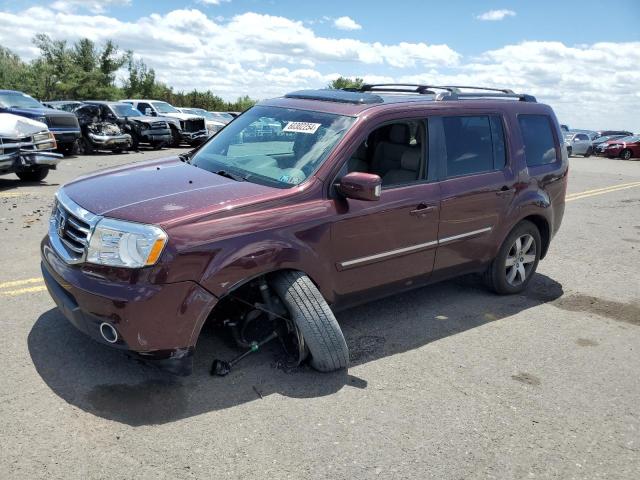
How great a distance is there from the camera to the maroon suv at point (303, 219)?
3180 mm

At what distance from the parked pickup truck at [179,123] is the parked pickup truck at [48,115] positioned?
4.74m

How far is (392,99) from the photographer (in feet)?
14.8

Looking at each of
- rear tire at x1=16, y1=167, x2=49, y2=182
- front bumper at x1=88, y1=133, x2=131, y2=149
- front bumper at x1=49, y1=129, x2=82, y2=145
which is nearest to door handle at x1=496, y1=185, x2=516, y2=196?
rear tire at x1=16, y1=167, x2=49, y2=182

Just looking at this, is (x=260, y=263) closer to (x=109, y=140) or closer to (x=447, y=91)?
(x=447, y=91)

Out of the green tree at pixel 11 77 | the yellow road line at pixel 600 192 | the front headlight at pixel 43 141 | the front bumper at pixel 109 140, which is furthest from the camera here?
the green tree at pixel 11 77

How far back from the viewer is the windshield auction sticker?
13.6ft

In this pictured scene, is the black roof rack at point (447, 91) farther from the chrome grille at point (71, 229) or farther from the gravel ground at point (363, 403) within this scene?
the chrome grille at point (71, 229)

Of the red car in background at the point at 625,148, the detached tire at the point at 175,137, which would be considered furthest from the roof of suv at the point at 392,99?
the red car in background at the point at 625,148

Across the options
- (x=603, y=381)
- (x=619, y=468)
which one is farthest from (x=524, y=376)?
(x=619, y=468)

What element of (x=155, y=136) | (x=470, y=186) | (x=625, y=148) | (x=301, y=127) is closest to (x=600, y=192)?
(x=470, y=186)

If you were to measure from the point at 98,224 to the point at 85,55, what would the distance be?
5232 centimetres

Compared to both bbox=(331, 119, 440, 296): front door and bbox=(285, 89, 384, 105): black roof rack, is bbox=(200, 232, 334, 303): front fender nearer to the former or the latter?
bbox=(331, 119, 440, 296): front door

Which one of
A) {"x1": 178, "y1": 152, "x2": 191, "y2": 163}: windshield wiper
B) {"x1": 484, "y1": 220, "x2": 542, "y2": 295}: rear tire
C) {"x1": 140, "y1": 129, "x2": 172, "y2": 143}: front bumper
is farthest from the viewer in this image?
{"x1": 140, "y1": 129, "x2": 172, "y2": 143}: front bumper

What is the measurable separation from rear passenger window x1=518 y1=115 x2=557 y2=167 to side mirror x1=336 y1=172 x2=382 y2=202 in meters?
2.24
